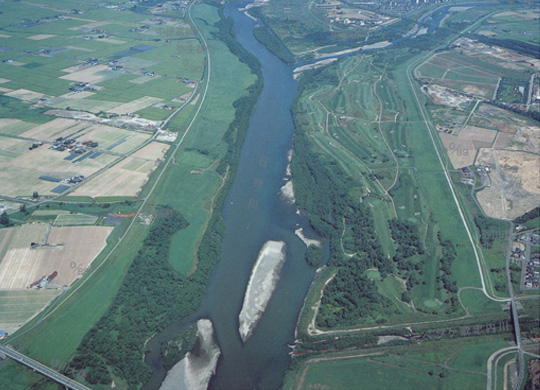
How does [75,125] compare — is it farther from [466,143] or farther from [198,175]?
[466,143]

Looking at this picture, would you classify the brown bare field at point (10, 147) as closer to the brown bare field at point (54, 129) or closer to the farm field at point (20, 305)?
the brown bare field at point (54, 129)

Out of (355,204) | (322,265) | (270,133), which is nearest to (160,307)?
(322,265)

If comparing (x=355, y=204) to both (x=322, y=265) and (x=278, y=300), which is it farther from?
(x=278, y=300)

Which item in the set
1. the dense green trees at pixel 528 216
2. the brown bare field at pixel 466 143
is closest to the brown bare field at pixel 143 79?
the brown bare field at pixel 466 143

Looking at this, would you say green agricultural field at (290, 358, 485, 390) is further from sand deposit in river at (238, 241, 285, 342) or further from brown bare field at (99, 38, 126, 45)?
brown bare field at (99, 38, 126, 45)

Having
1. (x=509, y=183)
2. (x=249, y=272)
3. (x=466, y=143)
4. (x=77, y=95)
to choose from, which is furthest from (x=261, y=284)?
(x=77, y=95)
